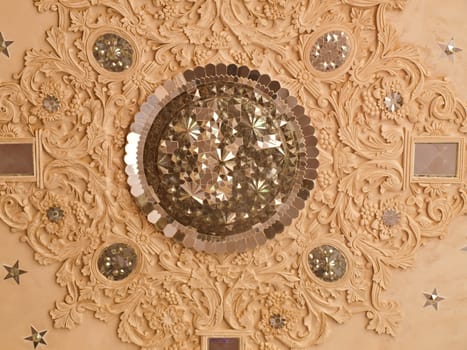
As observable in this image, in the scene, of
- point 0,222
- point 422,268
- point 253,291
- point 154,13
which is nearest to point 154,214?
point 253,291

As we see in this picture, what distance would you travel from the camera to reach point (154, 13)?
190 centimetres

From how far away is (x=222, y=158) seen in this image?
1.91 metres

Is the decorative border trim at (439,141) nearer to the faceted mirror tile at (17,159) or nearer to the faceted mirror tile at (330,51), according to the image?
the faceted mirror tile at (330,51)

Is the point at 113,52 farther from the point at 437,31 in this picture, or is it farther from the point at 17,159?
the point at 437,31

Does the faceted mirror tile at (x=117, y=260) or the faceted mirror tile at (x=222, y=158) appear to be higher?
the faceted mirror tile at (x=222, y=158)

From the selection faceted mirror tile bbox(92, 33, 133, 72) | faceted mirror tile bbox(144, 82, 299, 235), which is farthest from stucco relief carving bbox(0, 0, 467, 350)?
faceted mirror tile bbox(144, 82, 299, 235)

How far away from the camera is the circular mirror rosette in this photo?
6.29ft

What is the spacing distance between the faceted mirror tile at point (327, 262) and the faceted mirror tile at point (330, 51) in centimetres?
85

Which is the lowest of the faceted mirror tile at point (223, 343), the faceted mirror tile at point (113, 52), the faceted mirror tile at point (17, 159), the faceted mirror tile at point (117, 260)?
the faceted mirror tile at point (223, 343)

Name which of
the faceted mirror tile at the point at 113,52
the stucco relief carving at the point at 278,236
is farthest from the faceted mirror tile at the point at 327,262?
the faceted mirror tile at the point at 113,52

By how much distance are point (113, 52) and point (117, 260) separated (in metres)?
0.98

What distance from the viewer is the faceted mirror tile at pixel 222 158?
1916 millimetres

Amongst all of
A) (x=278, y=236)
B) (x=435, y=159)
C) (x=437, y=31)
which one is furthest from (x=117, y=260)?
(x=437, y=31)

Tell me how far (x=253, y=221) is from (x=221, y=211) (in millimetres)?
162
